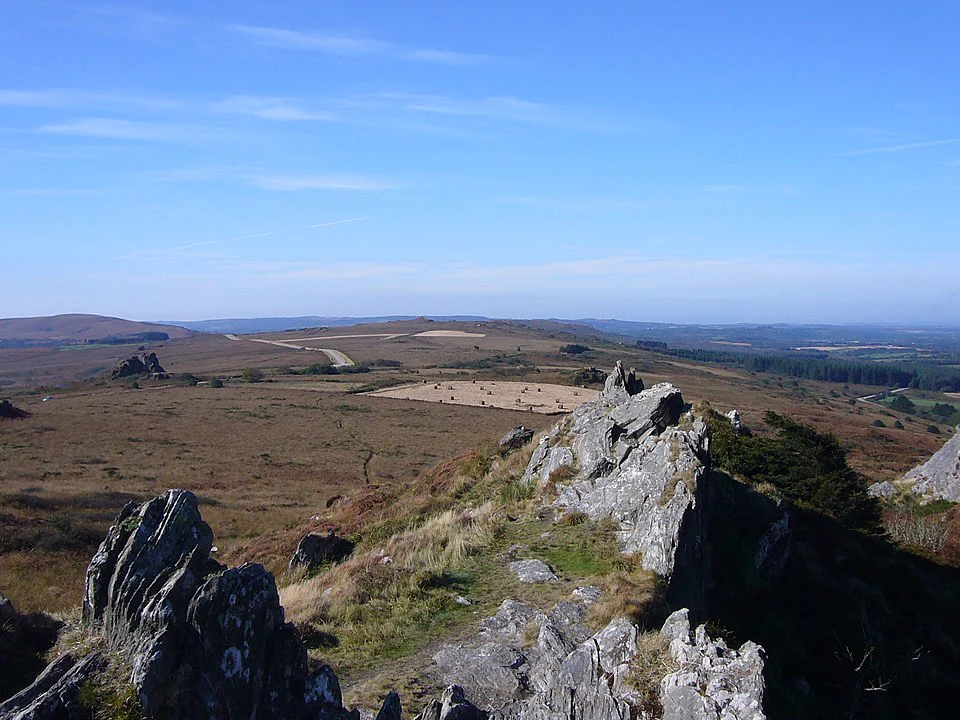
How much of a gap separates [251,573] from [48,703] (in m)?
2.13

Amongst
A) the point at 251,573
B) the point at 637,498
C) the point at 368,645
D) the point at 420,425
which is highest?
the point at 251,573

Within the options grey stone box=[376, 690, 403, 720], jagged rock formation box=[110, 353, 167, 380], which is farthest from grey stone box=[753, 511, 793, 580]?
jagged rock formation box=[110, 353, 167, 380]

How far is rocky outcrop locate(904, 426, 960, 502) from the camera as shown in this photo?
34594 mm

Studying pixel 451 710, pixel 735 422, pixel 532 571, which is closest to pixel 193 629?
pixel 451 710

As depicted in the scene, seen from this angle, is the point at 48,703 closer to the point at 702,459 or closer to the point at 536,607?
the point at 536,607

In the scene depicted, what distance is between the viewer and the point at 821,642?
1783cm

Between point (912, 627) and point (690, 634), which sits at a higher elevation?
point (690, 634)

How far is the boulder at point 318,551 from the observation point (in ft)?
59.4

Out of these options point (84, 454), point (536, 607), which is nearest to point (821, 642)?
point (536, 607)

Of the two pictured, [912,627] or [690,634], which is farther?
[912,627]

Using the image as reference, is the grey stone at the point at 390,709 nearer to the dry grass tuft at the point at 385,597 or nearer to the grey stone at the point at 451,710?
the grey stone at the point at 451,710

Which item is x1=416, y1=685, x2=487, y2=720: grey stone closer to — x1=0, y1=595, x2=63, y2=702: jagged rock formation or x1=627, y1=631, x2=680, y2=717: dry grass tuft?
x1=627, y1=631, x2=680, y2=717: dry grass tuft

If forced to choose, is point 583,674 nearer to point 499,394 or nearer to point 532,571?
point 532,571

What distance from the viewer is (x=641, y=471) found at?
17.5 m
